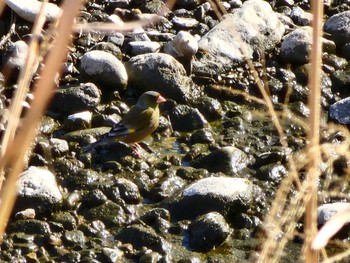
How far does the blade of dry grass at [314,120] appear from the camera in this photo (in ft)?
3.50

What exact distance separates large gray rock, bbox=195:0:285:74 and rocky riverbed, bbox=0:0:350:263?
0.5 inches

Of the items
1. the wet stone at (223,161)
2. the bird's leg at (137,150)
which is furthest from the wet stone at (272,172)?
the bird's leg at (137,150)

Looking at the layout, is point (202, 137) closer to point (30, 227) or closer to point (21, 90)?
point (30, 227)

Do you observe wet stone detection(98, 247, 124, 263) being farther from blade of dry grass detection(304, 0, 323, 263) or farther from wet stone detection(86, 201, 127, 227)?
blade of dry grass detection(304, 0, 323, 263)

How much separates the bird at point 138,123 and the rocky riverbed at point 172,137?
13cm

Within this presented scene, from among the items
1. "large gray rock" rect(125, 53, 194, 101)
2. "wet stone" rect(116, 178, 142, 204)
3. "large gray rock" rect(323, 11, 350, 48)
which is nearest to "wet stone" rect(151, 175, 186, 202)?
"wet stone" rect(116, 178, 142, 204)

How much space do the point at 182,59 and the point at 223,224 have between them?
2571 mm

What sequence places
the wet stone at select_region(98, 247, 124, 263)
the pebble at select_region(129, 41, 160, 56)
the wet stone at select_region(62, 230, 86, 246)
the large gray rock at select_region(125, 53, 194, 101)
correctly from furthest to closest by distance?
the pebble at select_region(129, 41, 160, 56), the large gray rock at select_region(125, 53, 194, 101), the wet stone at select_region(62, 230, 86, 246), the wet stone at select_region(98, 247, 124, 263)

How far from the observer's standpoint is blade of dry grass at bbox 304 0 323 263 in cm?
107

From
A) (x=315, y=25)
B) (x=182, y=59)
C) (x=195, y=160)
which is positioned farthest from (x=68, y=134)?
(x=315, y=25)

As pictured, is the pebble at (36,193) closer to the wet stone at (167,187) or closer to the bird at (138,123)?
the wet stone at (167,187)

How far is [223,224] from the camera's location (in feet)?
17.0

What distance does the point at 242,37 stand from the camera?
8.02m

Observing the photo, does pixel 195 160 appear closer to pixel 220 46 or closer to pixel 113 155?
pixel 113 155
